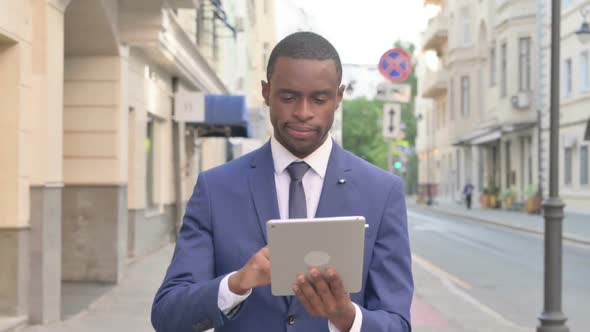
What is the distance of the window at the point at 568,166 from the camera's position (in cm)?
3462

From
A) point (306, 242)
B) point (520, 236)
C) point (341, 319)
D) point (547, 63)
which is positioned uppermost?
point (547, 63)

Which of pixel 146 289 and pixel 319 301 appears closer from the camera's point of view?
pixel 319 301

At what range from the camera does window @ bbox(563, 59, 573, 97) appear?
1377 inches

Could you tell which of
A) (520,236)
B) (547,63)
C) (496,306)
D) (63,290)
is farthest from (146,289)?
(547,63)

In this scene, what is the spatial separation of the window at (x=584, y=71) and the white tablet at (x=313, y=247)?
32.7 metres

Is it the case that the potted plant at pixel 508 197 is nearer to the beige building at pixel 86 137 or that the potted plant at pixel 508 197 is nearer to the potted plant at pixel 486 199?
the potted plant at pixel 486 199

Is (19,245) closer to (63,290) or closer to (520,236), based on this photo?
(63,290)

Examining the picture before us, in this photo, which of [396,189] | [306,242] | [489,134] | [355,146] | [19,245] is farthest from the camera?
[355,146]

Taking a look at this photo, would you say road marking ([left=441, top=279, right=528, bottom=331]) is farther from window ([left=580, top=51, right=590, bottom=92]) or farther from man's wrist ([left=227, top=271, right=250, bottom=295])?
window ([left=580, top=51, right=590, bottom=92])

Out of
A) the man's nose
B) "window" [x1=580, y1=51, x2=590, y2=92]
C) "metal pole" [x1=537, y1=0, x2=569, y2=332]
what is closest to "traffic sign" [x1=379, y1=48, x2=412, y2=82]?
"metal pole" [x1=537, y1=0, x2=569, y2=332]

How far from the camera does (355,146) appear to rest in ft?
326

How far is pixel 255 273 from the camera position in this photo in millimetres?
2115

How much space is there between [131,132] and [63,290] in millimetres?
4547

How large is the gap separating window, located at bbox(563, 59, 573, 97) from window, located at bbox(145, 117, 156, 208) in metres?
21.3
